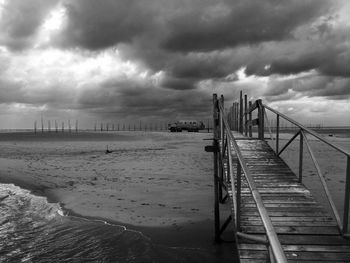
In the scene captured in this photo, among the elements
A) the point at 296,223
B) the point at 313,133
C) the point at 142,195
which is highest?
the point at 313,133

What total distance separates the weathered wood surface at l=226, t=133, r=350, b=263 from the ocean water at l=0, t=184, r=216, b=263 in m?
1.68

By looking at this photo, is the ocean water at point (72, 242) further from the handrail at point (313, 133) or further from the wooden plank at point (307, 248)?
the handrail at point (313, 133)

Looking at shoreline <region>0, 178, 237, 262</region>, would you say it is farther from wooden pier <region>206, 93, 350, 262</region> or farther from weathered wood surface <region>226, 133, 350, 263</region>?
weathered wood surface <region>226, 133, 350, 263</region>

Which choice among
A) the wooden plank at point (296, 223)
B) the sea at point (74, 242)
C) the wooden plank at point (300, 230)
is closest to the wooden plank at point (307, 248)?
the wooden plank at point (300, 230)

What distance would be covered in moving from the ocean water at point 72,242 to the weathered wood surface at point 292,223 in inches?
66.2

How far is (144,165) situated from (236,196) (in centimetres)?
1348

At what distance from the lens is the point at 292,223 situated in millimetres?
4855

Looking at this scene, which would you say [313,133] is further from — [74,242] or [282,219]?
[74,242]

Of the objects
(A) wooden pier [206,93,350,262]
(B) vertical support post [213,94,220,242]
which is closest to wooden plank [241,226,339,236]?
(A) wooden pier [206,93,350,262]

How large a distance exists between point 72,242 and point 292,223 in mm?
4486

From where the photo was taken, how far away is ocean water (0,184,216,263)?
5973 millimetres

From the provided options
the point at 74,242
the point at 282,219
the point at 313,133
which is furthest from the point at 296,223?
the point at 74,242

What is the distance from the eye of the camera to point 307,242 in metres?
4.31

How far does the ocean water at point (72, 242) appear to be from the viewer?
5.97 metres
